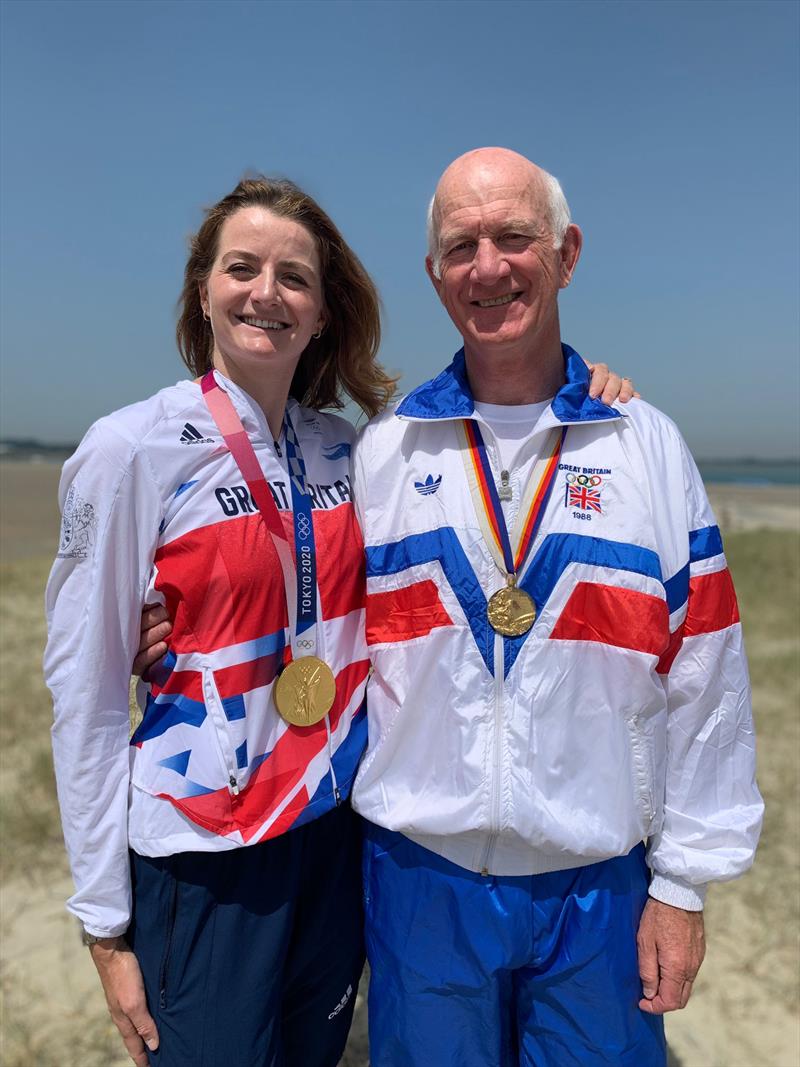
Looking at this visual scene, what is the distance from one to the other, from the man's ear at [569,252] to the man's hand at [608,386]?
301 millimetres

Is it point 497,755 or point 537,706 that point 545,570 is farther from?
point 497,755

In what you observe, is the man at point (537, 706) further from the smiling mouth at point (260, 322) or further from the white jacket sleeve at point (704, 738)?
the smiling mouth at point (260, 322)

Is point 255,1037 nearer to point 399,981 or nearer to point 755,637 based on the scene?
point 399,981

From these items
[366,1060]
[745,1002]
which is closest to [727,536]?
[745,1002]

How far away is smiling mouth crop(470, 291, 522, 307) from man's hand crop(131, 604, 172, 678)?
1.36 m

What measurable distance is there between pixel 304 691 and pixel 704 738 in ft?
3.98

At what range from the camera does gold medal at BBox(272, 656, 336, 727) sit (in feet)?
7.61

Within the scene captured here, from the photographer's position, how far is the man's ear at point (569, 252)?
2562mm

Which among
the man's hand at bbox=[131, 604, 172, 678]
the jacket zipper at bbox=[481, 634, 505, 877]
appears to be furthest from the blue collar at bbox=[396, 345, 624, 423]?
the man's hand at bbox=[131, 604, 172, 678]

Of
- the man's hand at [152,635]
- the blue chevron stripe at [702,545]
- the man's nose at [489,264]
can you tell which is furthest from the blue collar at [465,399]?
the man's hand at [152,635]

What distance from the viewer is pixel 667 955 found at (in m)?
2.33

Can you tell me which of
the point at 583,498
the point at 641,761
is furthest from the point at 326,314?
the point at 641,761

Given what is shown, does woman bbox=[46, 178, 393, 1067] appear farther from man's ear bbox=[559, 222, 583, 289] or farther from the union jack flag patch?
man's ear bbox=[559, 222, 583, 289]

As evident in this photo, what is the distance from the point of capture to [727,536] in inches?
578
